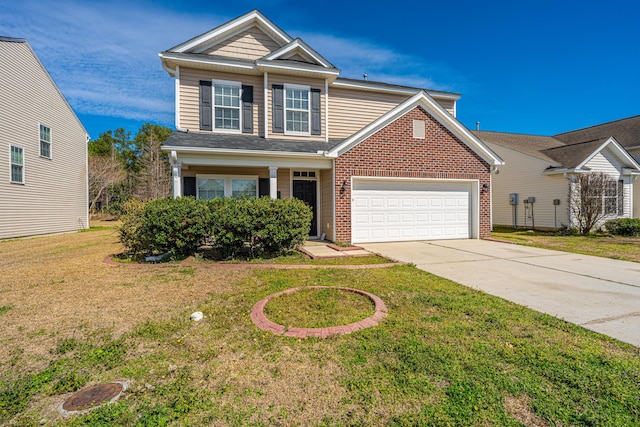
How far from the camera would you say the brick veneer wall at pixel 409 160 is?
393 inches

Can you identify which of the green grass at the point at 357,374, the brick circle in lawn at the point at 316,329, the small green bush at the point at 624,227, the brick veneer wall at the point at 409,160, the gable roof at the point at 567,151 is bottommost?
the green grass at the point at 357,374

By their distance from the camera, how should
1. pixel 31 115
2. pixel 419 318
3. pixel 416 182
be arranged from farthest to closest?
pixel 31 115 < pixel 416 182 < pixel 419 318

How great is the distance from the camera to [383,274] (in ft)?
19.7

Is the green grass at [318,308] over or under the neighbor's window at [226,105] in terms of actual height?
under

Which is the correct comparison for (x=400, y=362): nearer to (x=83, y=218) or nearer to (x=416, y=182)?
(x=416, y=182)

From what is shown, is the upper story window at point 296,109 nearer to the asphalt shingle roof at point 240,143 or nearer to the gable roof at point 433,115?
the asphalt shingle roof at point 240,143

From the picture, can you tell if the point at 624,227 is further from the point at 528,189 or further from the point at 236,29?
the point at 236,29

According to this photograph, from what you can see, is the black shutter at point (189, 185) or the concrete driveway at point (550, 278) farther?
the black shutter at point (189, 185)

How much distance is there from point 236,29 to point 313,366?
11788 mm

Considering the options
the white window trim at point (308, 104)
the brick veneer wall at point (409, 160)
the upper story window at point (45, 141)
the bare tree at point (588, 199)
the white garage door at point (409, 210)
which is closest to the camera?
the brick veneer wall at point (409, 160)

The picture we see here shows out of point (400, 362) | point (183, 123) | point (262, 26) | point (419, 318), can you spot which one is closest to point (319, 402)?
point (400, 362)

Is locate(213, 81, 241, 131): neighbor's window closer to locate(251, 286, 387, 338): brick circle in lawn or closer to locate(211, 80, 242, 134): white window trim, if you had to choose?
locate(211, 80, 242, 134): white window trim

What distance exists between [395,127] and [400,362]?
893 cm

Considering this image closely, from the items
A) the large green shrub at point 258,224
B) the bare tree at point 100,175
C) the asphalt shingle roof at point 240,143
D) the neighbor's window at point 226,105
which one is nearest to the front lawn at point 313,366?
the large green shrub at point 258,224
